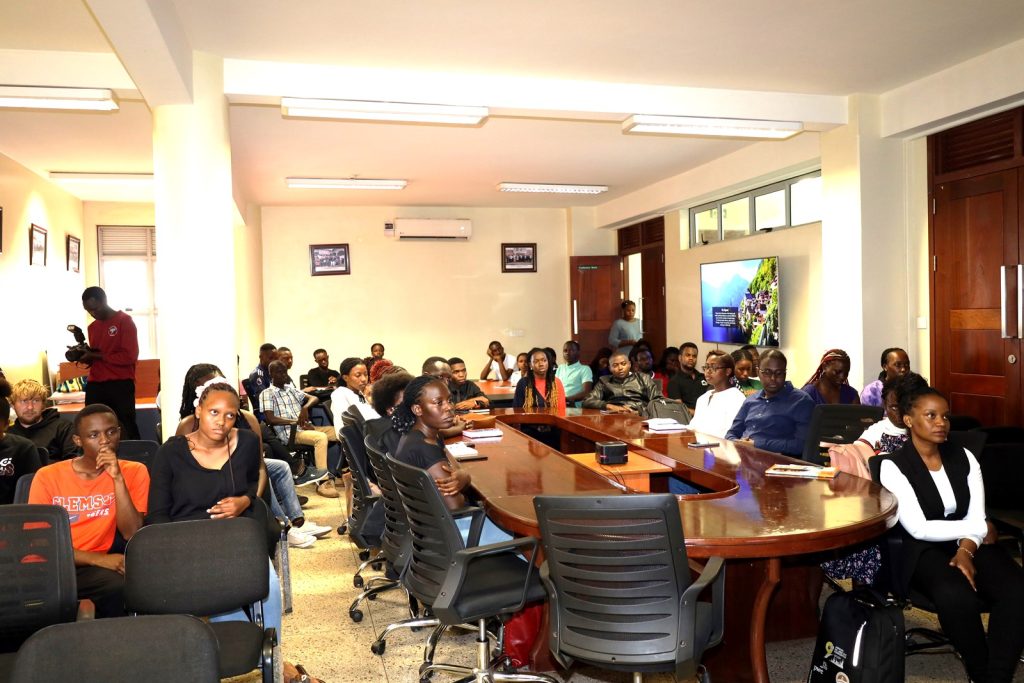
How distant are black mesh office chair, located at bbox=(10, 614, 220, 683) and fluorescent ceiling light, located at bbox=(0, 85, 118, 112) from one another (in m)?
4.64

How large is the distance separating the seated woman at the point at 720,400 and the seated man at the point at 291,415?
123 inches

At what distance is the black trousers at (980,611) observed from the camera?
2971 millimetres

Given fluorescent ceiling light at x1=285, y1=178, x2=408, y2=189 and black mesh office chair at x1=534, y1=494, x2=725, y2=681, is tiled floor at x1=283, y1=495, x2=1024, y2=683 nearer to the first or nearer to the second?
black mesh office chair at x1=534, y1=494, x2=725, y2=681

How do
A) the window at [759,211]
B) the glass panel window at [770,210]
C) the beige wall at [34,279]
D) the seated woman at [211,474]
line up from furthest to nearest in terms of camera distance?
1. the glass panel window at [770,210]
2. the window at [759,211]
3. the beige wall at [34,279]
4. the seated woman at [211,474]

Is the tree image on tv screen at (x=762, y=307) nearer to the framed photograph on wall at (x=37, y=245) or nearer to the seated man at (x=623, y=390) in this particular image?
the seated man at (x=623, y=390)

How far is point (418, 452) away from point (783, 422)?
8.28 ft

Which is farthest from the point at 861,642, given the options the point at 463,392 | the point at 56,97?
the point at 56,97

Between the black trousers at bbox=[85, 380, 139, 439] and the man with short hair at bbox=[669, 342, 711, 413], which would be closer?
the black trousers at bbox=[85, 380, 139, 439]

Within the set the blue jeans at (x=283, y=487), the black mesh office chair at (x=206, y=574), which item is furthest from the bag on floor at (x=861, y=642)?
the blue jeans at (x=283, y=487)

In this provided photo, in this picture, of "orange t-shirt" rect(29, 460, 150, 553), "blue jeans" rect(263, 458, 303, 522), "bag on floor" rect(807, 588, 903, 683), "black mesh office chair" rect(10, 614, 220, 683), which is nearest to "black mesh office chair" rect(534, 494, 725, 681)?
"bag on floor" rect(807, 588, 903, 683)

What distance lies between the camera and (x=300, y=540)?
221 inches

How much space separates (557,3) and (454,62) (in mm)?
1254

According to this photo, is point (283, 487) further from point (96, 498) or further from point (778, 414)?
point (778, 414)

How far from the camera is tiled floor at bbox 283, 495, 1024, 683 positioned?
3.42 m
